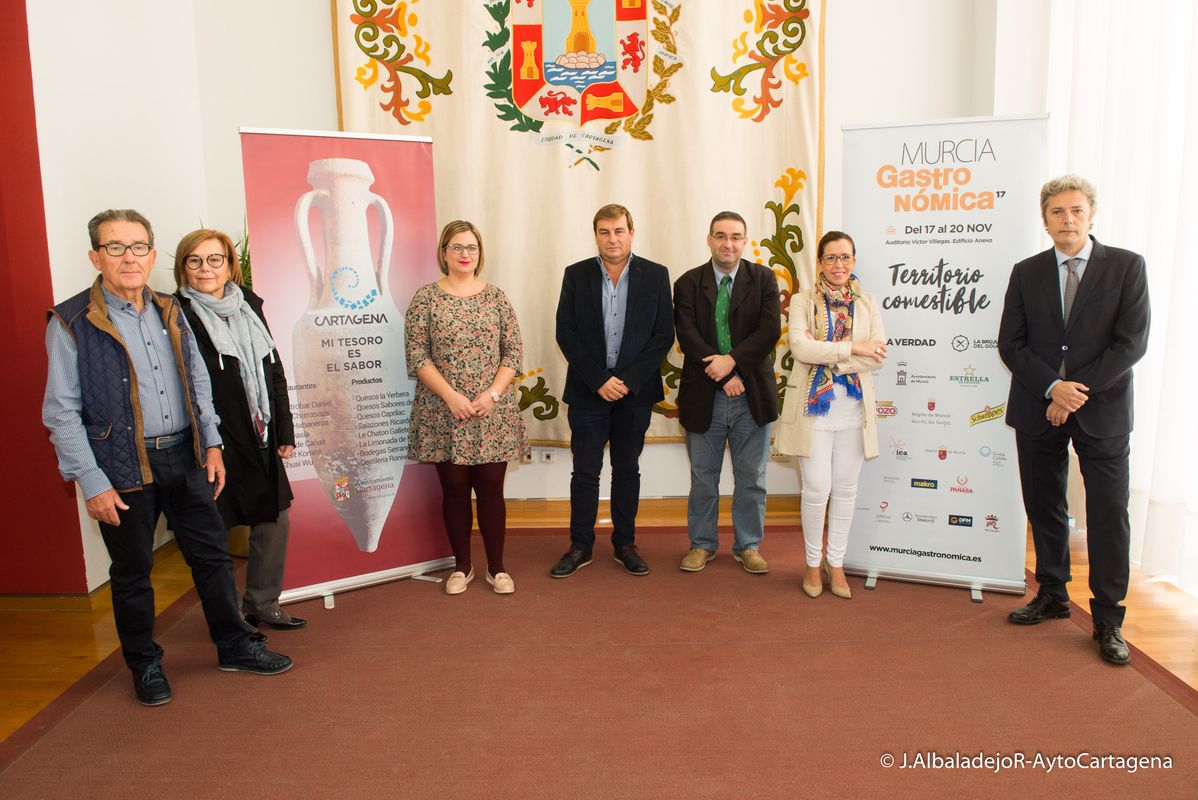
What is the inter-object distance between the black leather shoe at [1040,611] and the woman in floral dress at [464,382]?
6.85ft

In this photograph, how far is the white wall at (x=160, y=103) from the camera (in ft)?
11.4

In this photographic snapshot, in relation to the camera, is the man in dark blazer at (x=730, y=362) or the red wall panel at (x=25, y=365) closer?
the red wall panel at (x=25, y=365)

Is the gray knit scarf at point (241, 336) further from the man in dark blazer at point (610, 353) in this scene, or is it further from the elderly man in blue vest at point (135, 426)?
the man in dark blazer at point (610, 353)

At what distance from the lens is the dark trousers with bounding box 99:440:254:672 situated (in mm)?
2611

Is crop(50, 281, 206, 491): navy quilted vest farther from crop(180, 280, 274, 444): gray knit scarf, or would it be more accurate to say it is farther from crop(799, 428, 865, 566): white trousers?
crop(799, 428, 865, 566): white trousers

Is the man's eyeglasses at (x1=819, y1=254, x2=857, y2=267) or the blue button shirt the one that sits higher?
the man's eyeglasses at (x1=819, y1=254, x2=857, y2=267)

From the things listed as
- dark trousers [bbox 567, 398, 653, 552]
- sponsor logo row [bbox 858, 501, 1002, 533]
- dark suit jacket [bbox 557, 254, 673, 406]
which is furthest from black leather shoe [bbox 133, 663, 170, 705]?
sponsor logo row [bbox 858, 501, 1002, 533]

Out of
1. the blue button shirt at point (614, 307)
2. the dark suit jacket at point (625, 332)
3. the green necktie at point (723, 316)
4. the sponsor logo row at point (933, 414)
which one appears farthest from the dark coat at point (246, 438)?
the sponsor logo row at point (933, 414)

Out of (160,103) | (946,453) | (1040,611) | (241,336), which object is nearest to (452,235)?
(241,336)

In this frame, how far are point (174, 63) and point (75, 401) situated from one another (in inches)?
112

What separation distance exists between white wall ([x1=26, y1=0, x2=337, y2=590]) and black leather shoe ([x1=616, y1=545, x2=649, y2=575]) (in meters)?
2.37

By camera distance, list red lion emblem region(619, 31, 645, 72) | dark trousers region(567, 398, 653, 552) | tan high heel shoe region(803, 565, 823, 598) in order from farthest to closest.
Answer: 1. red lion emblem region(619, 31, 645, 72)
2. dark trousers region(567, 398, 653, 552)
3. tan high heel shoe region(803, 565, 823, 598)

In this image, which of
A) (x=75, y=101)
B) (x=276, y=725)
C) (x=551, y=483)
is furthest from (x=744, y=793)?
(x=75, y=101)

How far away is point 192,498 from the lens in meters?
2.72
